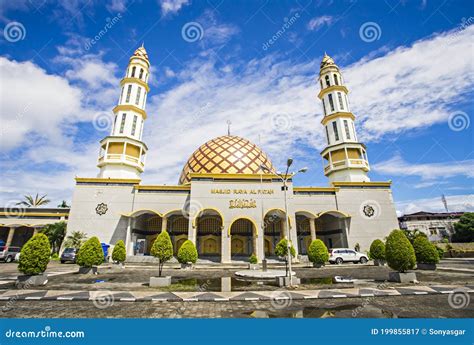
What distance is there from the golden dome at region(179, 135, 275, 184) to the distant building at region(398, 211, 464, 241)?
29.8 metres

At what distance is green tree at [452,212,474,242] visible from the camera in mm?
33594

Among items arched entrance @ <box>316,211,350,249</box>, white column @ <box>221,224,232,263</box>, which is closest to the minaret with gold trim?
arched entrance @ <box>316,211,350,249</box>

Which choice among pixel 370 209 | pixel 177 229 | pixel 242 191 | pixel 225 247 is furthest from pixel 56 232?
pixel 370 209

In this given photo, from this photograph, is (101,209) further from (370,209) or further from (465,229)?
(465,229)

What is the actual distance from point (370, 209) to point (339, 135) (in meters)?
8.87

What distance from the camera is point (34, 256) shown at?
850cm

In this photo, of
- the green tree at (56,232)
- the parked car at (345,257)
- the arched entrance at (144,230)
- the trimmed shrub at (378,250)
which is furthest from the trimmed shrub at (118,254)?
the trimmed shrub at (378,250)

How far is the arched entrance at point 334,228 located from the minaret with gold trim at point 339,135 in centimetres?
445

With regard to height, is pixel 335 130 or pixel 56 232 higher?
pixel 335 130

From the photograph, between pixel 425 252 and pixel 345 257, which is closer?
pixel 425 252

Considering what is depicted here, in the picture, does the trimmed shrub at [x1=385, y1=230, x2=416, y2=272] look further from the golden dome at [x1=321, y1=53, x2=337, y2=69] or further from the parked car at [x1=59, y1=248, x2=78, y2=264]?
the golden dome at [x1=321, y1=53, x2=337, y2=69]

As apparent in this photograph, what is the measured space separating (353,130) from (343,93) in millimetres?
4952

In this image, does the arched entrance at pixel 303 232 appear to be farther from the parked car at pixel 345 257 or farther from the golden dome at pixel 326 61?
the golden dome at pixel 326 61

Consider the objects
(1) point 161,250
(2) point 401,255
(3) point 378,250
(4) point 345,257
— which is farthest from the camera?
(4) point 345,257
